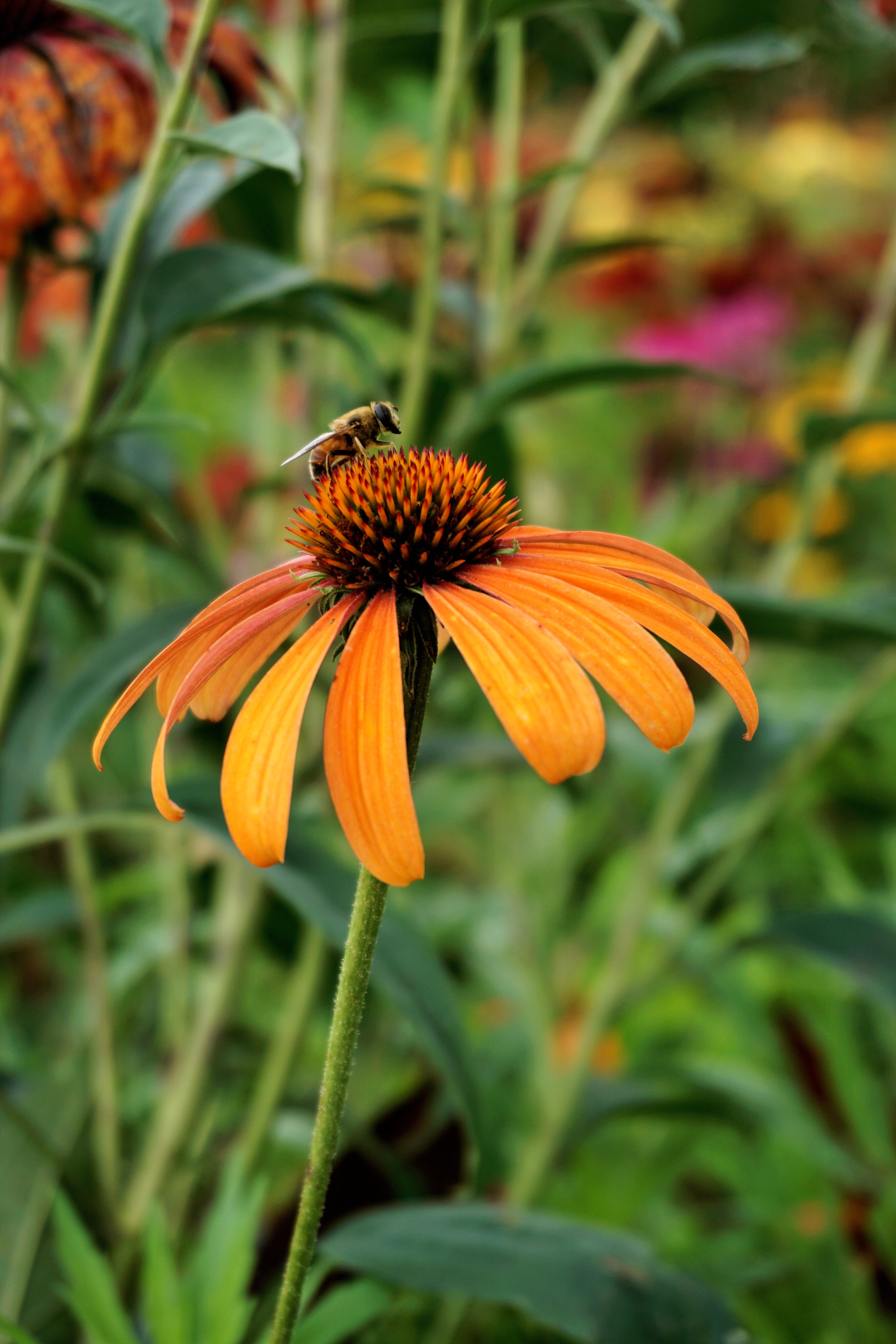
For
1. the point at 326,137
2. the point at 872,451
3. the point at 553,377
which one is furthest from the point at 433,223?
the point at 872,451

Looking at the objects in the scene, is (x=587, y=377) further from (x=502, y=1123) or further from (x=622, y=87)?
(x=502, y=1123)

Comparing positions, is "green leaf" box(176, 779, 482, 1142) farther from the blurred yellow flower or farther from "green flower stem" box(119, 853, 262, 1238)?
the blurred yellow flower

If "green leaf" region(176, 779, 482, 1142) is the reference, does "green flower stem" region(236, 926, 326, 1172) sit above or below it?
below

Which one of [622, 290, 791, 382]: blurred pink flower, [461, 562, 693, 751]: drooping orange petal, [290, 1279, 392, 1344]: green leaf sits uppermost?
[622, 290, 791, 382]: blurred pink flower

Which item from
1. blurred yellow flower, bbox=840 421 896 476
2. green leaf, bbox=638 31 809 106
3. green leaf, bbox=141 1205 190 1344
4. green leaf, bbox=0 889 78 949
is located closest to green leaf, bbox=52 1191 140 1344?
green leaf, bbox=141 1205 190 1344

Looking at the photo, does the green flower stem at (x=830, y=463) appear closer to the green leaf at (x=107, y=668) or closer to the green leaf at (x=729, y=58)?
the green leaf at (x=729, y=58)

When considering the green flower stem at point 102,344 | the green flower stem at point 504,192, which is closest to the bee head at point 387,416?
the green flower stem at point 102,344
